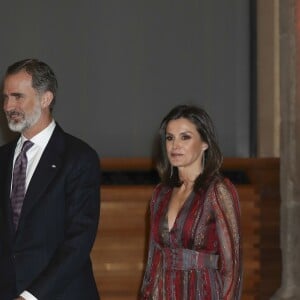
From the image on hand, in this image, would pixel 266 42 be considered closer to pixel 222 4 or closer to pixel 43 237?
pixel 222 4

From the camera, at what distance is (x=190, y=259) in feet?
11.1

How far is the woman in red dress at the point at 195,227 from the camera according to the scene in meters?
3.34

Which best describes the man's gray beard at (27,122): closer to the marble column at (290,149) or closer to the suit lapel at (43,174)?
the suit lapel at (43,174)

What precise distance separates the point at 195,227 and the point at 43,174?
566 millimetres

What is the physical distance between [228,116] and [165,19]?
2.44 ft

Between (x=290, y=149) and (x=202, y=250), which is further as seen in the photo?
(x=290, y=149)

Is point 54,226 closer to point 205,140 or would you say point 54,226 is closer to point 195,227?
point 195,227

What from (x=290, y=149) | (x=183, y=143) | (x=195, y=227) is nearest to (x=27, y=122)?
(x=183, y=143)

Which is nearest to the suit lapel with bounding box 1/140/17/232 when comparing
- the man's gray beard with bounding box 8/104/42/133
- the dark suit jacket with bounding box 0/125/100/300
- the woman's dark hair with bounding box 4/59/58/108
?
the dark suit jacket with bounding box 0/125/100/300

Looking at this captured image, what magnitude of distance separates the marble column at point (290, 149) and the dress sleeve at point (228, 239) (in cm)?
256

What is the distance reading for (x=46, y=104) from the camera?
132 inches

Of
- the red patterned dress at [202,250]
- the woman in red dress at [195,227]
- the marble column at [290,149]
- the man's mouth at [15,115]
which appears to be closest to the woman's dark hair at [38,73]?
the man's mouth at [15,115]

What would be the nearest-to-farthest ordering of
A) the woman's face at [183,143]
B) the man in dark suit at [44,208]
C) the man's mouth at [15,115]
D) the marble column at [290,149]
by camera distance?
the man in dark suit at [44,208], the man's mouth at [15,115], the woman's face at [183,143], the marble column at [290,149]

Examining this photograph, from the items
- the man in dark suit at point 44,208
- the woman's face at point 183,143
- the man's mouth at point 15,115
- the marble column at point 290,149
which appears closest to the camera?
the man in dark suit at point 44,208
